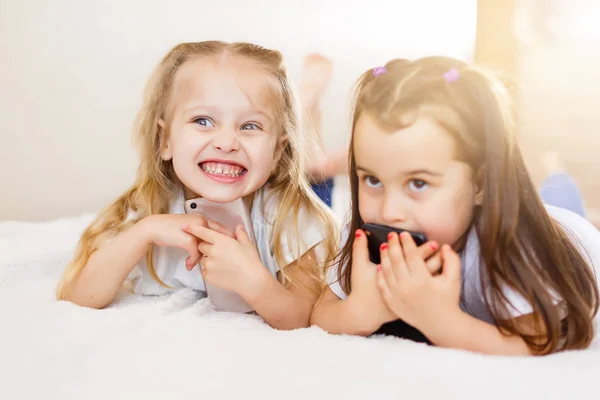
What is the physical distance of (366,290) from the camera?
653 mm

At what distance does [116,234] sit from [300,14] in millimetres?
478

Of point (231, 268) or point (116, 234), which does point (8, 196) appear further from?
point (231, 268)

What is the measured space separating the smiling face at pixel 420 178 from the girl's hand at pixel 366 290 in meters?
0.04

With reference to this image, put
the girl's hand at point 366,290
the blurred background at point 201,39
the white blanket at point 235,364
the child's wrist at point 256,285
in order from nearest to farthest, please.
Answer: the white blanket at point 235,364
the girl's hand at point 366,290
the child's wrist at point 256,285
the blurred background at point 201,39

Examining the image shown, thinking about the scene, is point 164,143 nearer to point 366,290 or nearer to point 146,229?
point 146,229

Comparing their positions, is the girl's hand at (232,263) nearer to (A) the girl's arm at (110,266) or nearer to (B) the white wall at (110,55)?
(A) the girl's arm at (110,266)

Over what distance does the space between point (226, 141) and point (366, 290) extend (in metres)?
0.27

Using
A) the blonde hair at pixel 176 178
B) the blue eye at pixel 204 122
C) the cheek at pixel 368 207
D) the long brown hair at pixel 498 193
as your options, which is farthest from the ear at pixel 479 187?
the blue eye at pixel 204 122

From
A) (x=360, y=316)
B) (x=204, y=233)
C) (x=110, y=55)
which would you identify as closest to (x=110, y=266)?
(x=204, y=233)

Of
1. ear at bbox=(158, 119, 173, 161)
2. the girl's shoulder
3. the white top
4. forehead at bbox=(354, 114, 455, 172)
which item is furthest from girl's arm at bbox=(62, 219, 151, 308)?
the girl's shoulder

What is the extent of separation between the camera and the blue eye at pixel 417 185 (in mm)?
626

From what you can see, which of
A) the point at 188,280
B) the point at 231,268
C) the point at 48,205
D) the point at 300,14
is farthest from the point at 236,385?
the point at 48,205

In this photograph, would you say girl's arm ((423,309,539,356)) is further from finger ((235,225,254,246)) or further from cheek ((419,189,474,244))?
finger ((235,225,254,246))

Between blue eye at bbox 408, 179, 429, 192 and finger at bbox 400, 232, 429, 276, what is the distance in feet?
0.16
